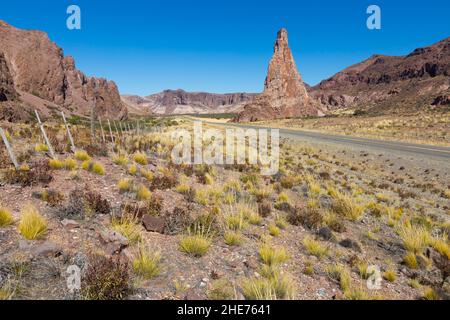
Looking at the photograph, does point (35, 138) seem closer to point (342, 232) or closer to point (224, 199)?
point (224, 199)

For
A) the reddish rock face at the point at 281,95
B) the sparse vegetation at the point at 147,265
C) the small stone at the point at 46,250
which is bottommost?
the sparse vegetation at the point at 147,265

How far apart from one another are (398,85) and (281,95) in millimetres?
53353

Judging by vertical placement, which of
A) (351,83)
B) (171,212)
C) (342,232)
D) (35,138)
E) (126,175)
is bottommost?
(342,232)

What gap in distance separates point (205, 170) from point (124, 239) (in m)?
6.95

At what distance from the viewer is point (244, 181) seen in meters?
11.3

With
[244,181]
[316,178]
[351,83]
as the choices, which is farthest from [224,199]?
[351,83]

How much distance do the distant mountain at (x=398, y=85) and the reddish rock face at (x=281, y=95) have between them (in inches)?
772

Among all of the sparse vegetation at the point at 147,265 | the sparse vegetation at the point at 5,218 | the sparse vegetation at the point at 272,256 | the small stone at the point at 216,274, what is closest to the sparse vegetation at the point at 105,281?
the sparse vegetation at the point at 147,265

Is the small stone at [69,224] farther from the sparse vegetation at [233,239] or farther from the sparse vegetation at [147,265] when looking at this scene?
the sparse vegetation at [233,239]

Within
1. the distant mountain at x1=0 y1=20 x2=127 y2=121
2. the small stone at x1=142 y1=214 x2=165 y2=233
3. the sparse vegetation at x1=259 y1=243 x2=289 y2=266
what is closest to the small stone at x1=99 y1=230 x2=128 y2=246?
the small stone at x1=142 y1=214 x2=165 y2=233

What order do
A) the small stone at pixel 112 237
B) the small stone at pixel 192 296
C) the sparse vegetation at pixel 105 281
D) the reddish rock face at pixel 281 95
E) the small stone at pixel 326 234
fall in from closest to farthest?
the sparse vegetation at pixel 105 281 < the small stone at pixel 192 296 < the small stone at pixel 112 237 < the small stone at pixel 326 234 < the reddish rock face at pixel 281 95

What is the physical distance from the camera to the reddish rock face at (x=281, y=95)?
301 feet

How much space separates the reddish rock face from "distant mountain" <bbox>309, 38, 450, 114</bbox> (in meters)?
19.6
